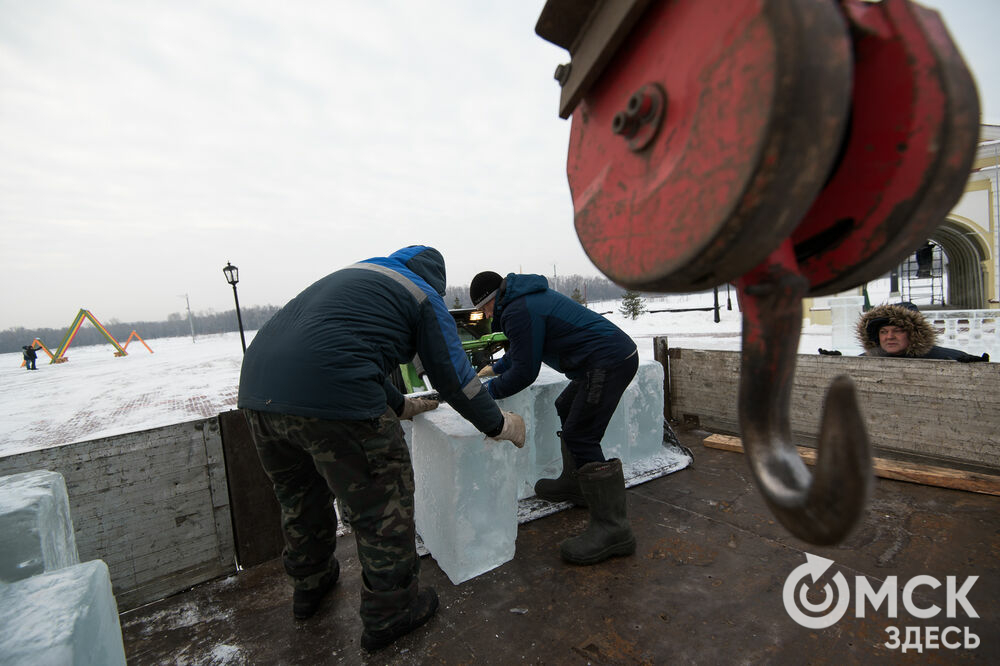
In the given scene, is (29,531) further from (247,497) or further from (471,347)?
(471,347)

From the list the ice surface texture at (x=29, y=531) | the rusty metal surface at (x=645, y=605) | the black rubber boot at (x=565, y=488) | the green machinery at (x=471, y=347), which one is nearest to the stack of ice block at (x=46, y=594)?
the ice surface texture at (x=29, y=531)

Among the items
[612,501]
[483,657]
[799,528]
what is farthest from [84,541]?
[799,528]

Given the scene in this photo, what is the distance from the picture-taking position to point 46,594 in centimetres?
97

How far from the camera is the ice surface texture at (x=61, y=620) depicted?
81 cm

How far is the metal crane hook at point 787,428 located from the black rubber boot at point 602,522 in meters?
1.84

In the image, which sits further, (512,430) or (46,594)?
(512,430)

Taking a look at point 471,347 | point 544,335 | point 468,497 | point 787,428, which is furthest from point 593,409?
point 471,347

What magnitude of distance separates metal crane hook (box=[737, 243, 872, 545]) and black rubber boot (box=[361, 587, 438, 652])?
1751mm

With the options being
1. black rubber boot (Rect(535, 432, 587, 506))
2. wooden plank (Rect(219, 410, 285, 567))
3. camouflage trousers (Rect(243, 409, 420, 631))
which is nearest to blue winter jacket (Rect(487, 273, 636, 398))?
black rubber boot (Rect(535, 432, 587, 506))

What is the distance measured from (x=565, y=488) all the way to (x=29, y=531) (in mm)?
2487

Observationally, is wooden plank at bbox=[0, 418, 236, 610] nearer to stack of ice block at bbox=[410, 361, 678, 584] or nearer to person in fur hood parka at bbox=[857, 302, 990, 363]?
stack of ice block at bbox=[410, 361, 678, 584]

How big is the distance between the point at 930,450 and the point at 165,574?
4.66m

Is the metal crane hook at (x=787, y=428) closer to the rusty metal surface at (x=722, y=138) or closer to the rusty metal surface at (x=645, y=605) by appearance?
the rusty metal surface at (x=722, y=138)

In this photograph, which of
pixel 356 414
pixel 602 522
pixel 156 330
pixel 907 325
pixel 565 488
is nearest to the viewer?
pixel 356 414
